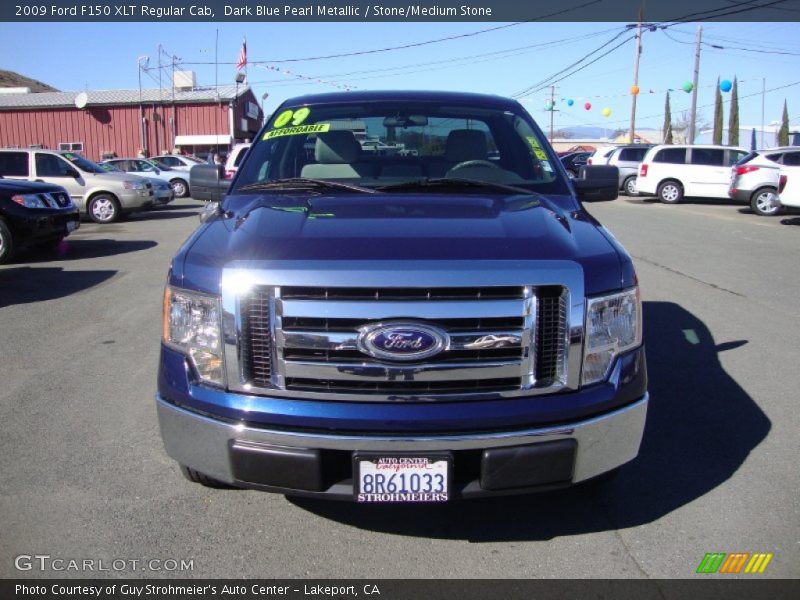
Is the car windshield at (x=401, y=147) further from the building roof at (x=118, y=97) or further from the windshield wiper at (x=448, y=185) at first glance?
the building roof at (x=118, y=97)

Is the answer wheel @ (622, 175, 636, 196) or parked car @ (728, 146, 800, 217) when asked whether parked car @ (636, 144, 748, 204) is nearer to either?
wheel @ (622, 175, 636, 196)

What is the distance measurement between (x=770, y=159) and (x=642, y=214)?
3.34 meters

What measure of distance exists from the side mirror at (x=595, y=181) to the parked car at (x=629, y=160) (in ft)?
70.7

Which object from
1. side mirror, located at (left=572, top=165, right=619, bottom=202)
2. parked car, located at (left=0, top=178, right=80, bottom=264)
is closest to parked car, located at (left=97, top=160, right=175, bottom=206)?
parked car, located at (left=0, top=178, right=80, bottom=264)

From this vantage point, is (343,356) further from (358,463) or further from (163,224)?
(163,224)

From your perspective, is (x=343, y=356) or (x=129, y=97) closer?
(x=343, y=356)

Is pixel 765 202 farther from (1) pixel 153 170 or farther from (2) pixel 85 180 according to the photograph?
(1) pixel 153 170

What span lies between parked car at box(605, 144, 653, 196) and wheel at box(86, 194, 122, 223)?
1649 centimetres

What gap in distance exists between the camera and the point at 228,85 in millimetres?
46125

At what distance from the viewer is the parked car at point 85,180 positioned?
49.9 feet

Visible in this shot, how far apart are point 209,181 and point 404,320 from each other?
2289 mm

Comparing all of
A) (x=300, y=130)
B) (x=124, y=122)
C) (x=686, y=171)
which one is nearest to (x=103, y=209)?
(x=300, y=130)

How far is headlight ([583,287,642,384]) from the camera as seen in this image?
2.60 metres
